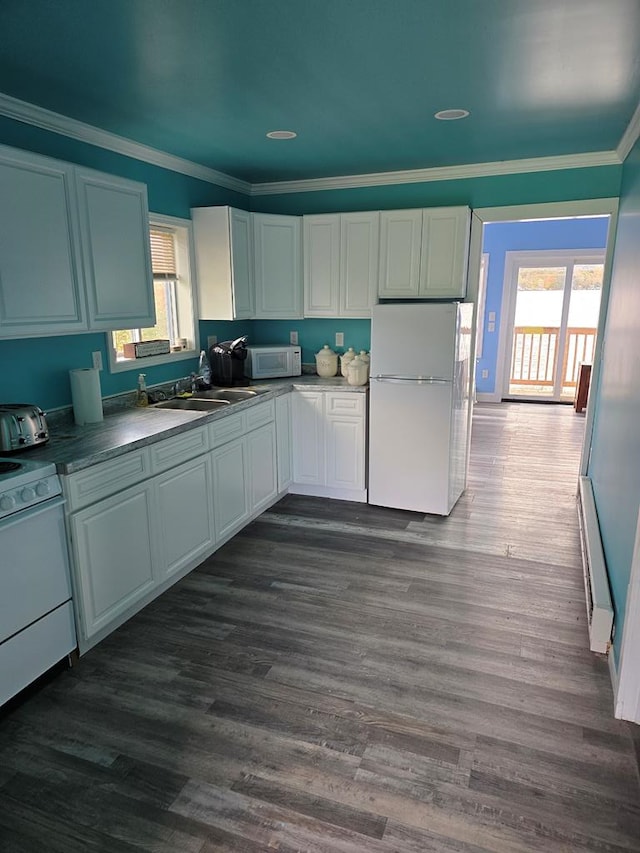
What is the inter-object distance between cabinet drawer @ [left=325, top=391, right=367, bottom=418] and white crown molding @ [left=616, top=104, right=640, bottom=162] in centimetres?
233

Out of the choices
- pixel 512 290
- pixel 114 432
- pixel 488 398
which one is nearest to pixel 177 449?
pixel 114 432

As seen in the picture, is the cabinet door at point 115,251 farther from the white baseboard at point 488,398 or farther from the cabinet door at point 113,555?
the white baseboard at point 488,398

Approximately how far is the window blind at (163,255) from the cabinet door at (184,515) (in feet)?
5.12

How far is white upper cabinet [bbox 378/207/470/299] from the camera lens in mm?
4125

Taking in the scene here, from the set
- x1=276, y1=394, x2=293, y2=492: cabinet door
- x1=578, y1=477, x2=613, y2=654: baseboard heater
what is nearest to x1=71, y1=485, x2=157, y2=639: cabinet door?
x1=276, y1=394, x2=293, y2=492: cabinet door

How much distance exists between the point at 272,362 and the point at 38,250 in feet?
7.68

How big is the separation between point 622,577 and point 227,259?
10.8ft

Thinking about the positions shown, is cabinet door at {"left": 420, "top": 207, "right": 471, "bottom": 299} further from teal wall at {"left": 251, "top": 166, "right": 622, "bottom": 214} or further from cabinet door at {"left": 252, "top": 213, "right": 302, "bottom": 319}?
cabinet door at {"left": 252, "top": 213, "right": 302, "bottom": 319}

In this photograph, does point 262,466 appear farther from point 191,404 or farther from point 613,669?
point 613,669

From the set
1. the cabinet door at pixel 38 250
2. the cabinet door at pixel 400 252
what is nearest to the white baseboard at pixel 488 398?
the cabinet door at pixel 400 252

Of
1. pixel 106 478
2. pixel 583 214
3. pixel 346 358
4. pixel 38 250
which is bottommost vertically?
pixel 106 478

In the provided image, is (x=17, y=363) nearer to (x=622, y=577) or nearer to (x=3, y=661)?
(x=3, y=661)

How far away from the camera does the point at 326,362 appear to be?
4.75m

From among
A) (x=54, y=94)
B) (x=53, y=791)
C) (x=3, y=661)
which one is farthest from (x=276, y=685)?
(x=54, y=94)
